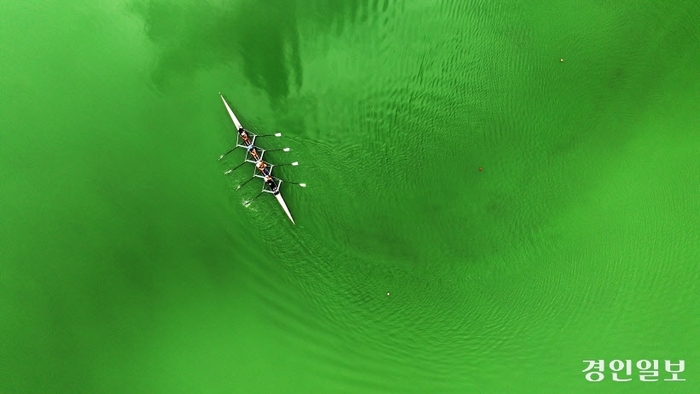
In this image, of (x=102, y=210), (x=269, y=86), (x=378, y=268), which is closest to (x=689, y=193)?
(x=378, y=268)

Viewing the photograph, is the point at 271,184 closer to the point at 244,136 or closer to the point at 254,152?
the point at 254,152

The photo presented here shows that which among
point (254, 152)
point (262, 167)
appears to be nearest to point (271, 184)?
point (262, 167)

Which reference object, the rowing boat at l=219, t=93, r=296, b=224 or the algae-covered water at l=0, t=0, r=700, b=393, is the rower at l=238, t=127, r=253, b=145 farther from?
the algae-covered water at l=0, t=0, r=700, b=393

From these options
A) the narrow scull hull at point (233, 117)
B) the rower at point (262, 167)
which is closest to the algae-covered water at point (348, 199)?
the narrow scull hull at point (233, 117)

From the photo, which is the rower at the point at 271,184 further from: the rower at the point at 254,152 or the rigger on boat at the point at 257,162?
the rower at the point at 254,152

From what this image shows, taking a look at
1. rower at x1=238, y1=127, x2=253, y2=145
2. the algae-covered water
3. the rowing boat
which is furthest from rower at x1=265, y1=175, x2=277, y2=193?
rower at x1=238, y1=127, x2=253, y2=145

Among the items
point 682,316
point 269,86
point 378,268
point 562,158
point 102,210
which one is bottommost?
point 102,210

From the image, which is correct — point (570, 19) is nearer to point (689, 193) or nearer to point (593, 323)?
point (689, 193)

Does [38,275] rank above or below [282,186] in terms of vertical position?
below
